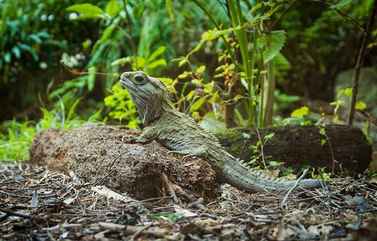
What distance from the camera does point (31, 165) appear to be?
178 inches

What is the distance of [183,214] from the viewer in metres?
2.60

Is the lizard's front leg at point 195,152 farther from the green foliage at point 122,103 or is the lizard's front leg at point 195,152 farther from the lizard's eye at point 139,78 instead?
the green foliage at point 122,103

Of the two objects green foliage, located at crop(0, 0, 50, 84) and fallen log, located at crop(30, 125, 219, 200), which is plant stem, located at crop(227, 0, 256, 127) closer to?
fallen log, located at crop(30, 125, 219, 200)

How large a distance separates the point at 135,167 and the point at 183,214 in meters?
0.55

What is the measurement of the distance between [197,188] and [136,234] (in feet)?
3.38

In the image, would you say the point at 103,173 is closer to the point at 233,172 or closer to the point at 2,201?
the point at 2,201

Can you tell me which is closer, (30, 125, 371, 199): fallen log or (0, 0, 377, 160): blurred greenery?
(30, 125, 371, 199): fallen log

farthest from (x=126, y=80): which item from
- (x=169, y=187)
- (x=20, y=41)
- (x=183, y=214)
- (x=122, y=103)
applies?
(x=20, y=41)

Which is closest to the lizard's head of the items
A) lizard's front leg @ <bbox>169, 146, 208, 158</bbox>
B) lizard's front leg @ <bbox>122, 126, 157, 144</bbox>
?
lizard's front leg @ <bbox>122, 126, 157, 144</bbox>

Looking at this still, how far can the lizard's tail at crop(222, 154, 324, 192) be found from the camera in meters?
3.38

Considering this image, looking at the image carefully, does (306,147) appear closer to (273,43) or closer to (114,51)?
(273,43)

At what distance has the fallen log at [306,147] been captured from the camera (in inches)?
163

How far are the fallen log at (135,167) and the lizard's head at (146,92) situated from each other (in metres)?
0.24

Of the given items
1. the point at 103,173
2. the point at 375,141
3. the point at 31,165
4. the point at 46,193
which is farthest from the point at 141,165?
the point at 375,141
